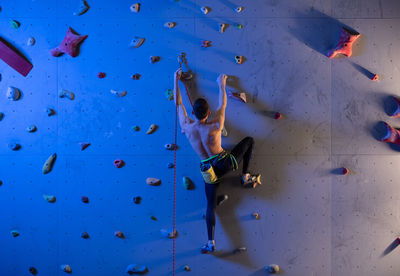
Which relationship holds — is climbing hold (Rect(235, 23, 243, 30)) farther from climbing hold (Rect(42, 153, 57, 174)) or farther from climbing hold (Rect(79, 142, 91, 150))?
climbing hold (Rect(42, 153, 57, 174))

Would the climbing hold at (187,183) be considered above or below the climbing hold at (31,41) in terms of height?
below

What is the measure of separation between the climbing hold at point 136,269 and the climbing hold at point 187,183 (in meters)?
0.79

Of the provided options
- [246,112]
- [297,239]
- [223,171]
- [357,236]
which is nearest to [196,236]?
[223,171]

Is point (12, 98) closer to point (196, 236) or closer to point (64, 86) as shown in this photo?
point (64, 86)

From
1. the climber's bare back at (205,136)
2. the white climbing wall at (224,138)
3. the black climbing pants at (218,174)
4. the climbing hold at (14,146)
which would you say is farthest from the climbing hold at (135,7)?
the climbing hold at (14,146)

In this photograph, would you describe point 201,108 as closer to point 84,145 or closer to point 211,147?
point 211,147

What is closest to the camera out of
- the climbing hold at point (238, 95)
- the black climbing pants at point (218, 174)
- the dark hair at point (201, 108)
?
the dark hair at point (201, 108)

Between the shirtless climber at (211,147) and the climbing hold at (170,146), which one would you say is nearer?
the shirtless climber at (211,147)

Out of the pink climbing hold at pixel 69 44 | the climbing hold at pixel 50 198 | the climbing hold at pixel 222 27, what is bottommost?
the climbing hold at pixel 50 198

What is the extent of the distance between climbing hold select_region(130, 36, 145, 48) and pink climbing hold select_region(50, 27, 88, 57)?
0.41 meters

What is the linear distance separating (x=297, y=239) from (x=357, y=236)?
517 millimetres

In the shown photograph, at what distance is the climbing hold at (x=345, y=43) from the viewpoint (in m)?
2.13

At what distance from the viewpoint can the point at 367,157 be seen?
2.21 meters

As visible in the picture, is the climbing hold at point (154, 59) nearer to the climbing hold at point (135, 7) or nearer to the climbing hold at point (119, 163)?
the climbing hold at point (135, 7)
